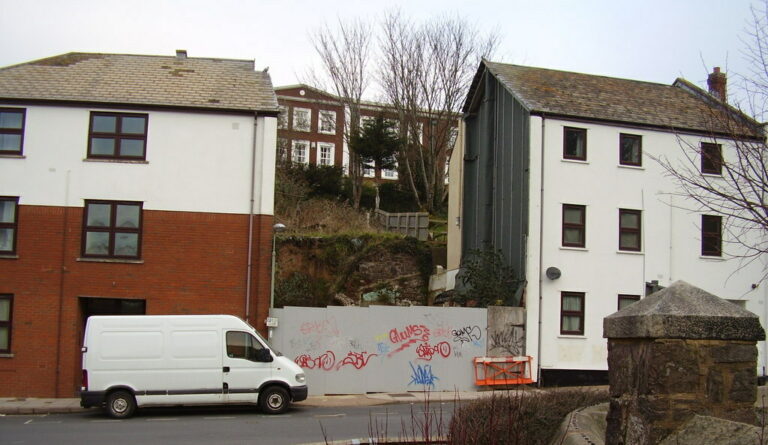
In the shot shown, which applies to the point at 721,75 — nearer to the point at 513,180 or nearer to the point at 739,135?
the point at 513,180

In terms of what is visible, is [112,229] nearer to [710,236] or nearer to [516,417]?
[516,417]

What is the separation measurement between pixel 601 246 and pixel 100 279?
15.2m

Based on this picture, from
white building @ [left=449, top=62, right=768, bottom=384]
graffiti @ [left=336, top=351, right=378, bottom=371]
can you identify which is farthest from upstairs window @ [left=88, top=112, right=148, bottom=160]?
white building @ [left=449, top=62, right=768, bottom=384]

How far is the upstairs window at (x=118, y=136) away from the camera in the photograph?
2159 centimetres

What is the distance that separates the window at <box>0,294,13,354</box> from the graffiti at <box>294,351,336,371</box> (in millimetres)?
7788

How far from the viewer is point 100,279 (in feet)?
68.9

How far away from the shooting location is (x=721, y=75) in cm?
3055

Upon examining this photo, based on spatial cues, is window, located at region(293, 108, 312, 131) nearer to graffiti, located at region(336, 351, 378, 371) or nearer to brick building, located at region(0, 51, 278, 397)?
brick building, located at region(0, 51, 278, 397)

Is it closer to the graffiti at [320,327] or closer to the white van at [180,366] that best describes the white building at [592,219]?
the graffiti at [320,327]

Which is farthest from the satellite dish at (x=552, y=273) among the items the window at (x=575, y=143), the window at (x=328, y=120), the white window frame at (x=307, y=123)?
the white window frame at (x=307, y=123)

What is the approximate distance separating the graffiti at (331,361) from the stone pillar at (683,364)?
16.5 metres

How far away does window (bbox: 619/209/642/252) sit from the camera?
24.5 m

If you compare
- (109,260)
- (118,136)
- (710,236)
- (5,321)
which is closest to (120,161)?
(118,136)

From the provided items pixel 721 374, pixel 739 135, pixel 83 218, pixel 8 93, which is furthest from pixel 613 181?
pixel 721 374
